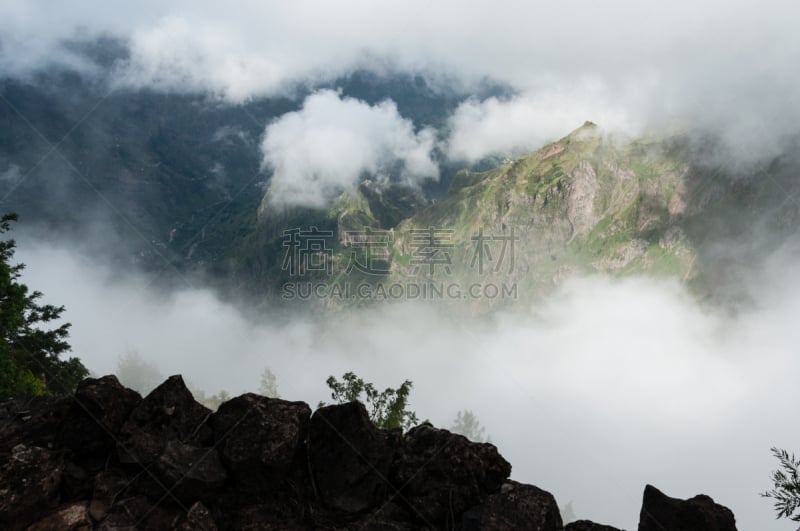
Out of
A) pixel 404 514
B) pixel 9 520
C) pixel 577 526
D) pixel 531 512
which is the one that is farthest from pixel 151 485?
pixel 577 526

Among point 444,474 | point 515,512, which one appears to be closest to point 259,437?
point 444,474

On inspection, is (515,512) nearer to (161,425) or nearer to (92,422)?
(161,425)

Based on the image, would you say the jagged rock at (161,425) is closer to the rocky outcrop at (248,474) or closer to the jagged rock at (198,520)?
the rocky outcrop at (248,474)

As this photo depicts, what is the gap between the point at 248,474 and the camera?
11.3 metres

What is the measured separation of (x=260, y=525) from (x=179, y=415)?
3.76 meters

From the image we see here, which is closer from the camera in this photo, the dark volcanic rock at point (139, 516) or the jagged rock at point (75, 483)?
the dark volcanic rock at point (139, 516)

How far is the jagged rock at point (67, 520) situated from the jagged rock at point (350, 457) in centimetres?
487

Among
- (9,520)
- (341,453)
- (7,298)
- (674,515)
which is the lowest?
(9,520)

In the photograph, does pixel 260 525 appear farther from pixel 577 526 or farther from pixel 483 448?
pixel 577 526

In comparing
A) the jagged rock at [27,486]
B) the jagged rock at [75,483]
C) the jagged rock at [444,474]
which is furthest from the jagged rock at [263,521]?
the jagged rock at [27,486]

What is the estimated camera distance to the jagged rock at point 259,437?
11250 millimetres

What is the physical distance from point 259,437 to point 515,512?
619cm

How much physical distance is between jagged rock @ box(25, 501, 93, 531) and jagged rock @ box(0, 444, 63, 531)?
209 millimetres

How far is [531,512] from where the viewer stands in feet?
35.9
